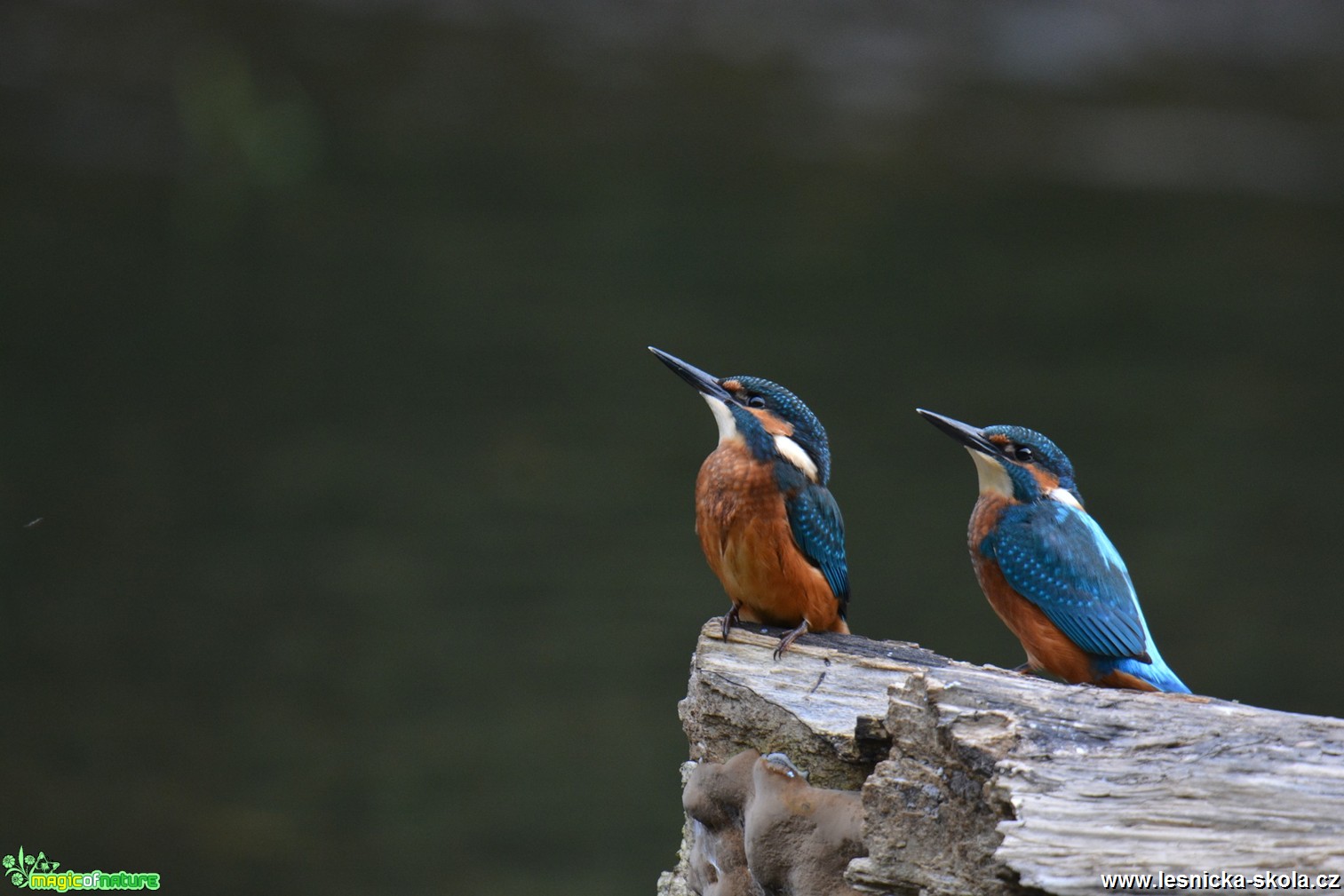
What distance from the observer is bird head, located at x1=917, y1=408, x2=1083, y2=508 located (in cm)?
440

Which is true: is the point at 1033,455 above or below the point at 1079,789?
above

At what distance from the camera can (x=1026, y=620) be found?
4.25 m

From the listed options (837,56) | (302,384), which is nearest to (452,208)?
(302,384)

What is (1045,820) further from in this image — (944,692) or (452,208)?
(452,208)

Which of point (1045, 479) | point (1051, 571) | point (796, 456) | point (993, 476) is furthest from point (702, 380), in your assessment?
point (1051, 571)

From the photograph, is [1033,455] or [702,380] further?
[702,380]

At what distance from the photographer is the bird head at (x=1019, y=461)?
4398mm

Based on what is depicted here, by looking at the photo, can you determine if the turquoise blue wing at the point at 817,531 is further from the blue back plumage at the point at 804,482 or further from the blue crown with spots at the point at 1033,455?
the blue crown with spots at the point at 1033,455

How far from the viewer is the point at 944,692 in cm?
334

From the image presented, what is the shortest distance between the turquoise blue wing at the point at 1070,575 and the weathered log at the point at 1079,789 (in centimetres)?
55

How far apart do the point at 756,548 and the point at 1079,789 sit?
135cm

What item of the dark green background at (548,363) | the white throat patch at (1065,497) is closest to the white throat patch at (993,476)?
the white throat patch at (1065,497)

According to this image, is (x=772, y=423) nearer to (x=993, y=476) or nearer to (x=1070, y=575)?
(x=993, y=476)

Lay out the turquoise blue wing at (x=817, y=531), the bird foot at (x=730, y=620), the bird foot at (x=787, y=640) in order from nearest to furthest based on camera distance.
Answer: the bird foot at (x=787, y=640) < the bird foot at (x=730, y=620) < the turquoise blue wing at (x=817, y=531)
